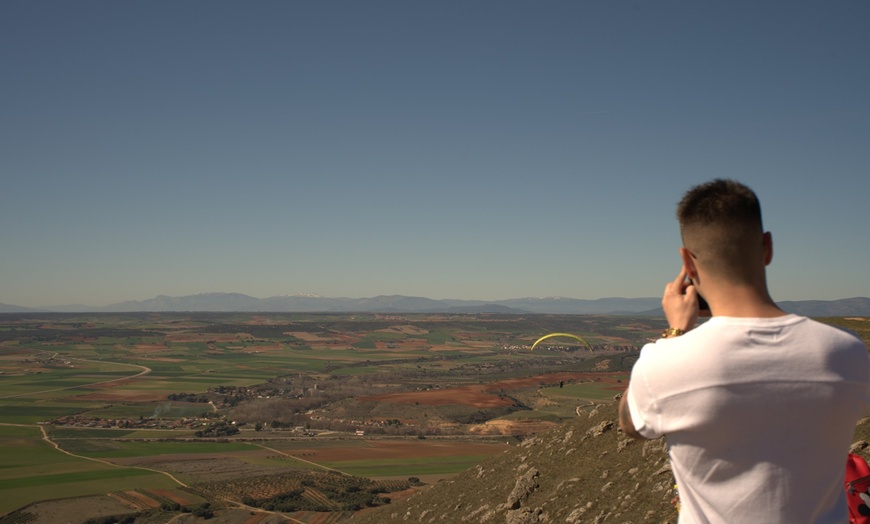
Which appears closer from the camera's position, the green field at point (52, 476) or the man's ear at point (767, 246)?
the man's ear at point (767, 246)

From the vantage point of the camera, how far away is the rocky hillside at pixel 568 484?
14.6 metres

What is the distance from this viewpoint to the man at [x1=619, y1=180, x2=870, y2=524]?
2355 mm

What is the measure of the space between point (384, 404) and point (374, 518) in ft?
276

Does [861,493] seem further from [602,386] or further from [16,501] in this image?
[602,386]

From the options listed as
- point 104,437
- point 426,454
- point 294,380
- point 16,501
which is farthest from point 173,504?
point 294,380

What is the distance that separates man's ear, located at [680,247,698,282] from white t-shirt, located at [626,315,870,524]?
351mm

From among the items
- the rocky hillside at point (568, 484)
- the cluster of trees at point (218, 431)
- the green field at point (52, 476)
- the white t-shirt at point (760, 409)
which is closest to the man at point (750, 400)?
the white t-shirt at point (760, 409)

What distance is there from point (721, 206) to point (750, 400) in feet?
2.75

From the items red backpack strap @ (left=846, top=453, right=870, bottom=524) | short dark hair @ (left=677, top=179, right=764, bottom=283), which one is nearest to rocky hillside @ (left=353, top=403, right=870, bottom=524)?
red backpack strap @ (left=846, top=453, right=870, bottom=524)

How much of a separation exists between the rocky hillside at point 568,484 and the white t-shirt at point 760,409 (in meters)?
11.2

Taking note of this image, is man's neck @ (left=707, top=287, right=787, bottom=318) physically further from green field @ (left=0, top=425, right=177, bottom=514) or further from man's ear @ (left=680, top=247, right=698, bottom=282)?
green field @ (left=0, top=425, right=177, bottom=514)

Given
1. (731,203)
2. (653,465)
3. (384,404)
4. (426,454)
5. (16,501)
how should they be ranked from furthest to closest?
(384,404), (426,454), (16,501), (653,465), (731,203)

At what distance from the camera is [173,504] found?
175 ft

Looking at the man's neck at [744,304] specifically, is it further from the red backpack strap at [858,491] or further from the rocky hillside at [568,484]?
the rocky hillside at [568,484]
